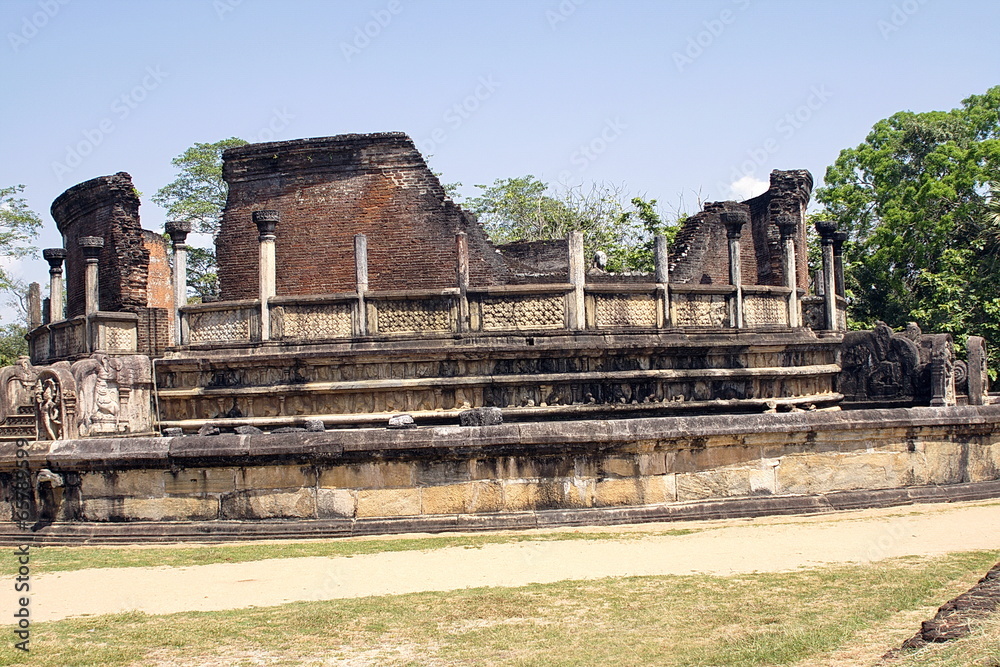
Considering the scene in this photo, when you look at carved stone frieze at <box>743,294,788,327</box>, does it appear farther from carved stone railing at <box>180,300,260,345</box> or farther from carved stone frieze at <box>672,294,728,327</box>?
carved stone railing at <box>180,300,260,345</box>

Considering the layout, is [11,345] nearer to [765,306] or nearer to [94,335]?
[94,335]

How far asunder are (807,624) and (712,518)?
3639mm

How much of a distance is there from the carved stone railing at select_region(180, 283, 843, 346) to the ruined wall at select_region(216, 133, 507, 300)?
520cm

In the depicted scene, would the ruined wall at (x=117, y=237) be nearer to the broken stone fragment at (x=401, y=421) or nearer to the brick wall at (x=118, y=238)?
the brick wall at (x=118, y=238)

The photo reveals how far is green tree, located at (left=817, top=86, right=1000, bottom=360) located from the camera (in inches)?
994

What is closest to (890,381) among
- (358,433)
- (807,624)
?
(358,433)

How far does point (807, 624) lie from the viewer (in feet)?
17.2

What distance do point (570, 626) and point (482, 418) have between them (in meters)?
4.51

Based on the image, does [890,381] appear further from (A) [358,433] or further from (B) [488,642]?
(B) [488,642]

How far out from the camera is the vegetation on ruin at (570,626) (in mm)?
4922

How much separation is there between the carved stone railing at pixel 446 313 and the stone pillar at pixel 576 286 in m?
0.03

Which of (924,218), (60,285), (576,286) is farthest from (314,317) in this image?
(924,218)

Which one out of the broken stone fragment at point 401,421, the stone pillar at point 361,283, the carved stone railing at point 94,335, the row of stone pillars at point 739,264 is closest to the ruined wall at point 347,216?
the carved stone railing at point 94,335

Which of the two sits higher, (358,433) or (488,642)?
(358,433)
